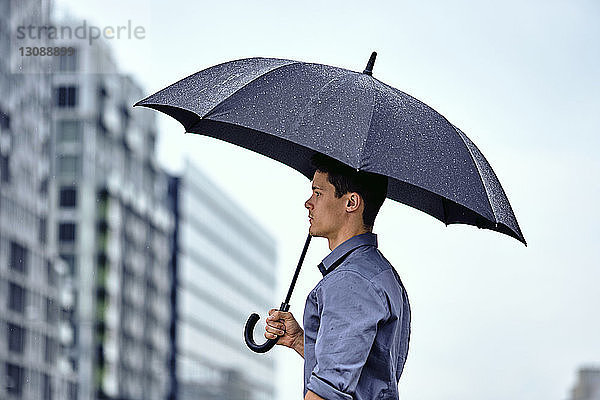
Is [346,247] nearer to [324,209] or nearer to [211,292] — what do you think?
[324,209]

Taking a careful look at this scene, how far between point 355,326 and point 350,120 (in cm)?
75

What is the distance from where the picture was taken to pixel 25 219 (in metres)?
62.8

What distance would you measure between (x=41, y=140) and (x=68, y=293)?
58.1 ft

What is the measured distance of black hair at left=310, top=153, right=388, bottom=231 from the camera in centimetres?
364

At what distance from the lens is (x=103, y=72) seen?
83875 mm

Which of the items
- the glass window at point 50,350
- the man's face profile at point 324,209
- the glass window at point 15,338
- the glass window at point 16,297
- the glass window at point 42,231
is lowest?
the man's face profile at point 324,209

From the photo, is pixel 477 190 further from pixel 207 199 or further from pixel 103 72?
pixel 207 199

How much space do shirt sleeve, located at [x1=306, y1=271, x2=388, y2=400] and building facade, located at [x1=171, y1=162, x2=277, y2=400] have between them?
299 ft

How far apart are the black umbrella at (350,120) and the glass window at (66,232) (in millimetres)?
78490

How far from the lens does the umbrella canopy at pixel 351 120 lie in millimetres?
3625

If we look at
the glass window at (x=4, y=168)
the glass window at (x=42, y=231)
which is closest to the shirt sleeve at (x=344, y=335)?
the glass window at (x=4, y=168)

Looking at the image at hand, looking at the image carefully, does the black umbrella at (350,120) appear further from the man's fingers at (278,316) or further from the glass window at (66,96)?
the glass window at (66,96)

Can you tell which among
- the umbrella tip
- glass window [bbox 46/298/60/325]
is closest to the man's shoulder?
the umbrella tip

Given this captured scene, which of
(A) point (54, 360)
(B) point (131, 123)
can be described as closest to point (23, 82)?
(A) point (54, 360)
